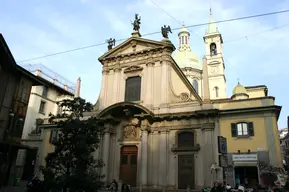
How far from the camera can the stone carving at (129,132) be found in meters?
24.7

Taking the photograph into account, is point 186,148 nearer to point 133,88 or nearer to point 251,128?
point 251,128

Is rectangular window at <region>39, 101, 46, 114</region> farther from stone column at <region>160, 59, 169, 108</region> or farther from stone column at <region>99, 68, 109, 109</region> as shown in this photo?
stone column at <region>160, 59, 169, 108</region>

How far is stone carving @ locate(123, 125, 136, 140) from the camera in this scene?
24653 mm

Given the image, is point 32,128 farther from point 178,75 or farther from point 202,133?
point 202,133

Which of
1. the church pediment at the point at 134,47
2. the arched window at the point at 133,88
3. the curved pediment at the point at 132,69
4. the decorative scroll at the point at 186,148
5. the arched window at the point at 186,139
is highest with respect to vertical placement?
the church pediment at the point at 134,47

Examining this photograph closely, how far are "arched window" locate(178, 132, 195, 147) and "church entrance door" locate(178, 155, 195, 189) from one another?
3.43 ft

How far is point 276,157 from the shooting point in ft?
63.1

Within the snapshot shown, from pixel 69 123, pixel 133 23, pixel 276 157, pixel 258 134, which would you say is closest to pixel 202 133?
pixel 258 134

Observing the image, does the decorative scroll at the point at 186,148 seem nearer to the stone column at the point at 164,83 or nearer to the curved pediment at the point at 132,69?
the stone column at the point at 164,83

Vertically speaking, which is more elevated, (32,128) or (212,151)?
(32,128)

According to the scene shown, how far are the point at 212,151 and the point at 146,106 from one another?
7225mm

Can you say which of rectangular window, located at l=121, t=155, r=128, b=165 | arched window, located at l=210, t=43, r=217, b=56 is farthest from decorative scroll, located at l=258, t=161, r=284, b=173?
arched window, located at l=210, t=43, r=217, b=56

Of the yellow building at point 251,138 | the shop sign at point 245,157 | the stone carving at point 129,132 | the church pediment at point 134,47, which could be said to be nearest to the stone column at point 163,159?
the stone carving at point 129,132

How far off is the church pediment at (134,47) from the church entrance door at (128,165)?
32.9 ft
